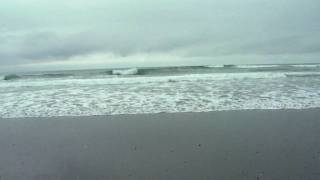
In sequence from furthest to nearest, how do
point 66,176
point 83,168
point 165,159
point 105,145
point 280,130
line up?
1. point 280,130
2. point 105,145
3. point 165,159
4. point 83,168
5. point 66,176

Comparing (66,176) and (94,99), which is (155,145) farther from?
(94,99)

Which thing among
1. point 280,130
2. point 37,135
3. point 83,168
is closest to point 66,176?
point 83,168

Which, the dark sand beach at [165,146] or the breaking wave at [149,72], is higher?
the dark sand beach at [165,146]

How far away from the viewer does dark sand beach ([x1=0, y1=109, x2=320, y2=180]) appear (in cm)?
627

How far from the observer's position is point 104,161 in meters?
6.98

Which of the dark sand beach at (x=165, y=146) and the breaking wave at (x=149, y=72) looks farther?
the breaking wave at (x=149, y=72)

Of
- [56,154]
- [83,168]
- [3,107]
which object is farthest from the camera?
[3,107]

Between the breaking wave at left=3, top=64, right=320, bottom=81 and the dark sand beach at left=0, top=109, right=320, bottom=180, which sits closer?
the dark sand beach at left=0, top=109, right=320, bottom=180

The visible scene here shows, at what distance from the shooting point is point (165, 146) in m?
7.84

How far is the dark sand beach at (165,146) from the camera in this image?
6.27 metres

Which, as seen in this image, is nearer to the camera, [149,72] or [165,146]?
[165,146]

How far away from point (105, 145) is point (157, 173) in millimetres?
2032

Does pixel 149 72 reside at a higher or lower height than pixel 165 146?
lower

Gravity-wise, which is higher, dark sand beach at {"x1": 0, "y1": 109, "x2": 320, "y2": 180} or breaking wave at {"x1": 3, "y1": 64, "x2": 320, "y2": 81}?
dark sand beach at {"x1": 0, "y1": 109, "x2": 320, "y2": 180}
